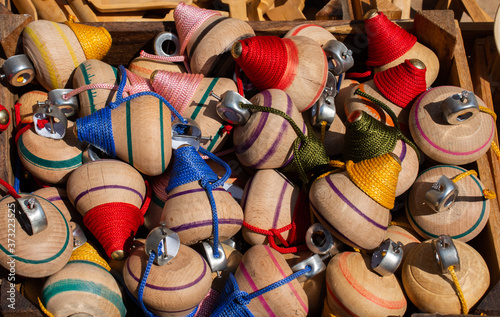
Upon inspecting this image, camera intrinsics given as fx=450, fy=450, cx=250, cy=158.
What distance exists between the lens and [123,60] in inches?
85.6

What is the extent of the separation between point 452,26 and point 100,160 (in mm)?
1567

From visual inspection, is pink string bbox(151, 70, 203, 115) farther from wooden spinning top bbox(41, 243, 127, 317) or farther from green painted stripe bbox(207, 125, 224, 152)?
wooden spinning top bbox(41, 243, 127, 317)

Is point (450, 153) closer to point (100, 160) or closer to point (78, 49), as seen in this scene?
point (100, 160)

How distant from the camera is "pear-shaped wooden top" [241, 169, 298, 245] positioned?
1.68 metres

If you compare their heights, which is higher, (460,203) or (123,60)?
(123,60)

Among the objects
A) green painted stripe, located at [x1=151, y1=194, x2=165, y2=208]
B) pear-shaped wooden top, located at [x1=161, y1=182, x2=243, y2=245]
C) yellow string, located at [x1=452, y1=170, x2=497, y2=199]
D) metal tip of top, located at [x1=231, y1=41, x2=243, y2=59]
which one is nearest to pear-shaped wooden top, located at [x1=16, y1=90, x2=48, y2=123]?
green painted stripe, located at [x1=151, y1=194, x2=165, y2=208]

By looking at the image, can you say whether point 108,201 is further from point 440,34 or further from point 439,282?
point 440,34

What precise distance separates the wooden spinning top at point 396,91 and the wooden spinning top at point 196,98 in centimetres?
56

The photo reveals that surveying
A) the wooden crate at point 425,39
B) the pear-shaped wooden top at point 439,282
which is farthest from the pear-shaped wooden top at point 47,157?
the pear-shaped wooden top at point 439,282

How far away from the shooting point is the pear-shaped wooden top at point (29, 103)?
6.04 ft

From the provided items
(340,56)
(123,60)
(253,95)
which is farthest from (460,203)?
(123,60)

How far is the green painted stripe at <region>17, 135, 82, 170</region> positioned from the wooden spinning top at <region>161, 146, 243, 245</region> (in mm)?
393

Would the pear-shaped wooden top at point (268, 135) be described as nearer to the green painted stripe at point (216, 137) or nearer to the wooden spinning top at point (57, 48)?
the green painted stripe at point (216, 137)

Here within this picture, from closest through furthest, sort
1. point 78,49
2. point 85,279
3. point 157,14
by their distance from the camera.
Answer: point 85,279 → point 78,49 → point 157,14
